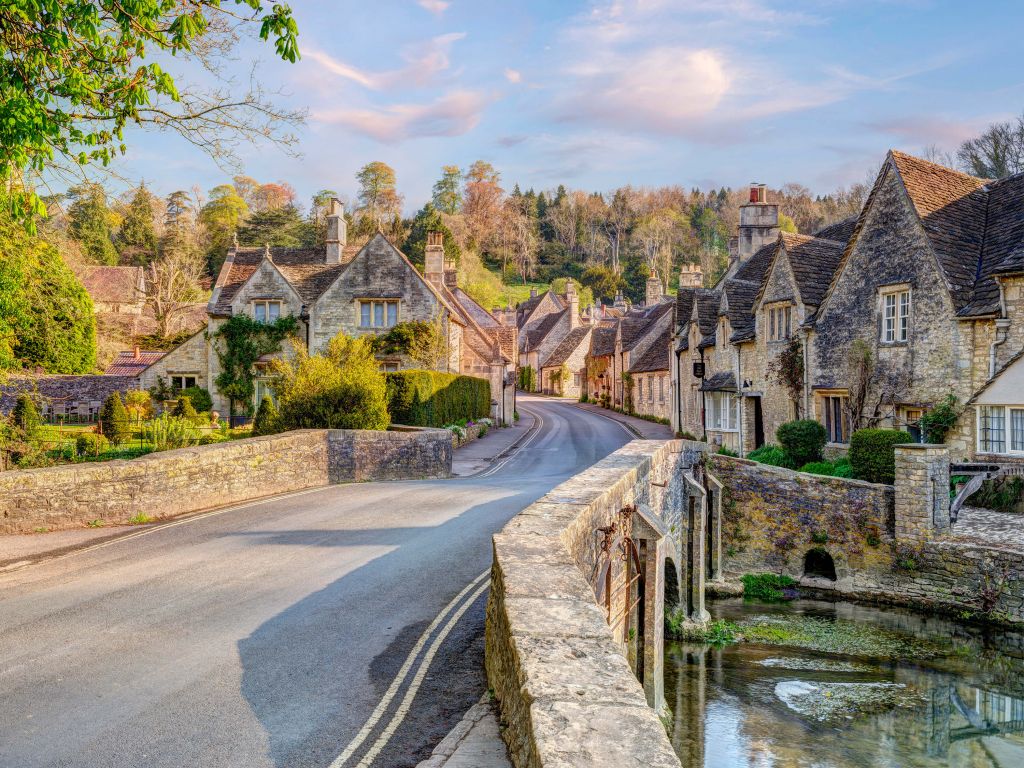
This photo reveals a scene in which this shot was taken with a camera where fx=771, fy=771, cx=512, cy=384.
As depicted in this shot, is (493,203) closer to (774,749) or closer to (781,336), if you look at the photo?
(781,336)

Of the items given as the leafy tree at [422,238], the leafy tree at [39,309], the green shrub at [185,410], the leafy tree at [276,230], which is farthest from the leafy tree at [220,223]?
the leafy tree at [39,309]

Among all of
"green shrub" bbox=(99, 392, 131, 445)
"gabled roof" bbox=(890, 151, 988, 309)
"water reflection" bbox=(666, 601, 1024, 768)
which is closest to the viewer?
"water reflection" bbox=(666, 601, 1024, 768)

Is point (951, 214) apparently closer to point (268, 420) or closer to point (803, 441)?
point (803, 441)

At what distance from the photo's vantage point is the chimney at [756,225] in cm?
3862

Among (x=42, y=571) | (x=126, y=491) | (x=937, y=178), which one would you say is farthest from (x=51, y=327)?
(x=937, y=178)

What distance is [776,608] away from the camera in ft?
67.2

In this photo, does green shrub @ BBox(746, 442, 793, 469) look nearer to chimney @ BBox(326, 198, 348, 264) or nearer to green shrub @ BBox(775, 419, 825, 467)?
green shrub @ BBox(775, 419, 825, 467)

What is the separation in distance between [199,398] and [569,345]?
148 feet

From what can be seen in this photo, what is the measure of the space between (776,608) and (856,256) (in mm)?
11735

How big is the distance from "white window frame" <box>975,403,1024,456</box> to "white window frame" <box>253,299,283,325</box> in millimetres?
31759

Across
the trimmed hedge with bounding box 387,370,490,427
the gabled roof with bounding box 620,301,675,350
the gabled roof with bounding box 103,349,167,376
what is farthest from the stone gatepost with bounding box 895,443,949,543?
the gabled roof with bounding box 103,349,167,376

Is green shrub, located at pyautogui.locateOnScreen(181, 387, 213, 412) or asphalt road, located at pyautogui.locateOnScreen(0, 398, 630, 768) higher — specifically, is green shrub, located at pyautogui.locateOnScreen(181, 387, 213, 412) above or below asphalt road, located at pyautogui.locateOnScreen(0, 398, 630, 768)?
above

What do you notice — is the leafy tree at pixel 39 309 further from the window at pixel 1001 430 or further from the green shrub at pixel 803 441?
the window at pixel 1001 430

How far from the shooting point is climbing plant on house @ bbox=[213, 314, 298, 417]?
129ft
